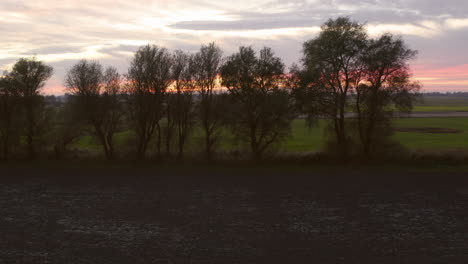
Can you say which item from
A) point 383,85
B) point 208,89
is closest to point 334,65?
point 383,85

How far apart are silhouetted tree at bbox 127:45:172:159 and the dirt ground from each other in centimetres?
909

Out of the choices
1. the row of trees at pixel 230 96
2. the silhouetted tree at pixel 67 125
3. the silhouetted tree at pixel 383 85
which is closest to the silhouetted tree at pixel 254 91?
the row of trees at pixel 230 96

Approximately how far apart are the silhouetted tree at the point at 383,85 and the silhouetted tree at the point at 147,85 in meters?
19.1

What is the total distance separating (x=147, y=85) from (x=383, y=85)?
22685 millimetres

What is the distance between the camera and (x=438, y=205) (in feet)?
61.4

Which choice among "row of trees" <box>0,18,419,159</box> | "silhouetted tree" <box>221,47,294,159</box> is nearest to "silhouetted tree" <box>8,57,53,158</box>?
"row of trees" <box>0,18,419,159</box>

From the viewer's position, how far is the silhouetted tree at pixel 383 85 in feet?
105

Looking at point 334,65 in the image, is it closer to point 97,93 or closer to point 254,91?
point 254,91

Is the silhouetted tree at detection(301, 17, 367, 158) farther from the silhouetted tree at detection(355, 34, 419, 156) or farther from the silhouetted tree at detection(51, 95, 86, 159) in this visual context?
the silhouetted tree at detection(51, 95, 86, 159)

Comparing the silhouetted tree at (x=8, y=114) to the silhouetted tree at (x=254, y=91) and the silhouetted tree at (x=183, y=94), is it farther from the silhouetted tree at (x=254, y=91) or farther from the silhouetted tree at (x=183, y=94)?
the silhouetted tree at (x=254, y=91)

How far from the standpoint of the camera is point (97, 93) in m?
35.6

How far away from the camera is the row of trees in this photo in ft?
107

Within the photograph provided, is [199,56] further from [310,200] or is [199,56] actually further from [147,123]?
[310,200]

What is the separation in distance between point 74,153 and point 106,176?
484 inches
